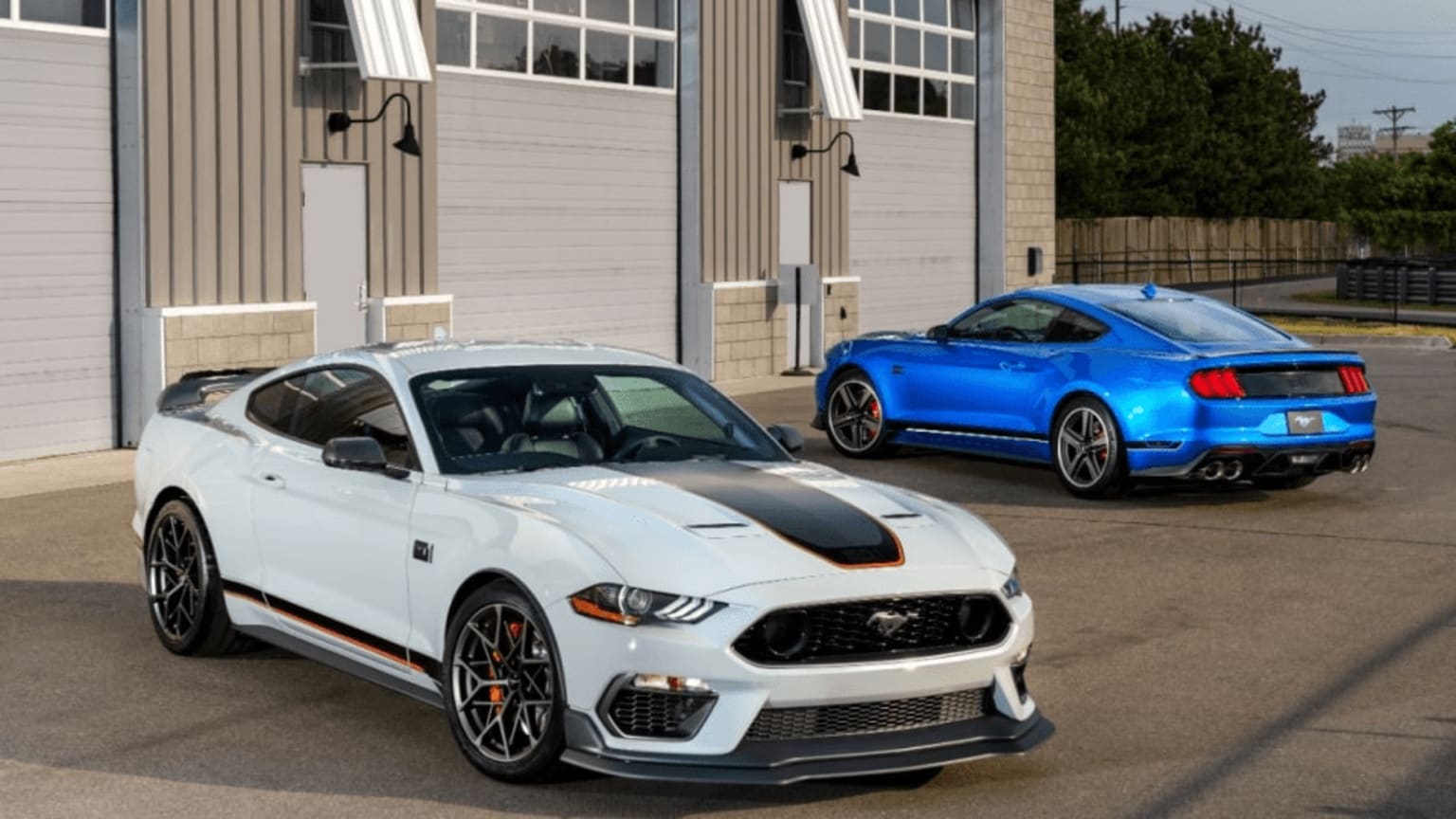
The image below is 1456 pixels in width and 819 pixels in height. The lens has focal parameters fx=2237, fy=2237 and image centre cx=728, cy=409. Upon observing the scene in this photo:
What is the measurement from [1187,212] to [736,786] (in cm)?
7480

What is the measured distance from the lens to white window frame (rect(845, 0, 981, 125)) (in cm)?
3025

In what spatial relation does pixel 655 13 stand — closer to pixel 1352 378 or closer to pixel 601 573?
pixel 1352 378

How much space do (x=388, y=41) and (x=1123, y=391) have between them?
8.60 metres

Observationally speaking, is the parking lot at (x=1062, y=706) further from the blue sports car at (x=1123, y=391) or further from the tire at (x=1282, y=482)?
the tire at (x=1282, y=482)

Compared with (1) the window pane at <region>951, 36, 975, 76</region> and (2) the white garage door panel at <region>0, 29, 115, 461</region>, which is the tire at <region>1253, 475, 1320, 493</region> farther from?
(1) the window pane at <region>951, 36, 975, 76</region>

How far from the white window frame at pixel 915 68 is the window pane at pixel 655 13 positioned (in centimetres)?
432

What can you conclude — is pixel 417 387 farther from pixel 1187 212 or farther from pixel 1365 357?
pixel 1187 212

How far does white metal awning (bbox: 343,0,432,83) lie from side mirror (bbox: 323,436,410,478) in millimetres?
12705

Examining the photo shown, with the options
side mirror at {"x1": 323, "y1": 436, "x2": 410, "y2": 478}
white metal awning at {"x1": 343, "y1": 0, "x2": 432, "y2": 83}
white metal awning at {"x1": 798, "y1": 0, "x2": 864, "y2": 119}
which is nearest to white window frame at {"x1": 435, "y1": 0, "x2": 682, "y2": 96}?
white metal awning at {"x1": 343, "y1": 0, "x2": 432, "y2": 83}

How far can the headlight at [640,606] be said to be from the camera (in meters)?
6.62

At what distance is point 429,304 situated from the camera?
22.0 metres

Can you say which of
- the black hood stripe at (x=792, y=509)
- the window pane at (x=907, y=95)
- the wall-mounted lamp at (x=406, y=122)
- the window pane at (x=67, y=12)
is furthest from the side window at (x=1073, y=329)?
the window pane at (x=907, y=95)

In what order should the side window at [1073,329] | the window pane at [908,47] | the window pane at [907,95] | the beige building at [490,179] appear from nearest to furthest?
the side window at [1073,329] → the beige building at [490,179] → the window pane at [908,47] → the window pane at [907,95]

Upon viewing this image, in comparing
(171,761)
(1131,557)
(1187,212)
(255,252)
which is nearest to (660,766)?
(171,761)
